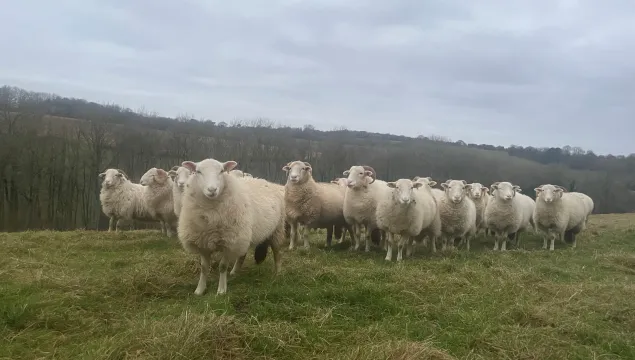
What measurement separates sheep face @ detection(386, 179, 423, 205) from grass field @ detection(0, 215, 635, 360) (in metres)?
1.92

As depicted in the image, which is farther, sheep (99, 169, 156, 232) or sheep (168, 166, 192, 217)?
sheep (99, 169, 156, 232)

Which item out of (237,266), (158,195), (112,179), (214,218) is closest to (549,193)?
(237,266)

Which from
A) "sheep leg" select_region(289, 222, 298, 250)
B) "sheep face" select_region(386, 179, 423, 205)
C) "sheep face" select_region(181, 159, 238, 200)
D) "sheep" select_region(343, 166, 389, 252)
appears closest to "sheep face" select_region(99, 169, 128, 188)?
"sheep leg" select_region(289, 222, 298, 250)

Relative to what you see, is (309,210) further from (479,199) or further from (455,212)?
(479,199)

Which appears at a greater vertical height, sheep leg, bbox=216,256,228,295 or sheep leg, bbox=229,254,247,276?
sheep leg, bbox=216,256,228,295

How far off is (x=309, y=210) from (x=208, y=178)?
6440 millimetres

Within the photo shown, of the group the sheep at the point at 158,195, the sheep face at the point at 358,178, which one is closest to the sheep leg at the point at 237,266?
the sheep face at the point at 358,178

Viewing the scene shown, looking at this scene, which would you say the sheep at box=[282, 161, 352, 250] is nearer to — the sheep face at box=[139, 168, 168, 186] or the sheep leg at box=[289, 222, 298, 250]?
the sheep leg at box=[289, 222, 298, 250]

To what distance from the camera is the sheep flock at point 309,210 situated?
773cm

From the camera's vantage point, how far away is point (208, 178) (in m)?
7.59

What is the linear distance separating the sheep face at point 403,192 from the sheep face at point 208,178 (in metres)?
5.37

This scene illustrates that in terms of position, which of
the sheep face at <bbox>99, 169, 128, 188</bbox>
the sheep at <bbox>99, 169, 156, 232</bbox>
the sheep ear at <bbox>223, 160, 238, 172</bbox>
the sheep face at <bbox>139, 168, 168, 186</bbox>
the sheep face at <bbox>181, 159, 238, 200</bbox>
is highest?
the sheep ear at <bbox>223, 160, 238, 172</bbox>

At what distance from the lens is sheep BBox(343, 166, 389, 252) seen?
13773 mm

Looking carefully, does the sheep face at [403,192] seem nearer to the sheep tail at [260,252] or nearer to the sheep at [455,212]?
the sheep at [455,212]
